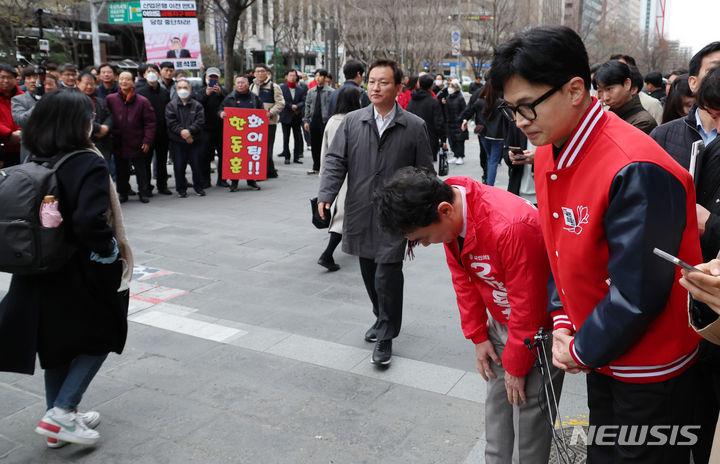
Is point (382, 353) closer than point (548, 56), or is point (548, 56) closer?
point (548, 56)

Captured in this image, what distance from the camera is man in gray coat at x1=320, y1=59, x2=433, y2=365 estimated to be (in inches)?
161

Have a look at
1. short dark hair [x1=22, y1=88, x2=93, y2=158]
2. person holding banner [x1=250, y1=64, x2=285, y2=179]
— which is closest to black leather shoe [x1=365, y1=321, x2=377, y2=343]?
short dark hair [x1=22, y1=88, x2=93, y2=158]

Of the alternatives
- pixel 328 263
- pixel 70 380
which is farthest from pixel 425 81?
pixel 70 380

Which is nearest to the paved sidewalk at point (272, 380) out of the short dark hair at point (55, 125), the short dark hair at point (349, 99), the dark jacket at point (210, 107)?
the short dark hair at point (55, 125)

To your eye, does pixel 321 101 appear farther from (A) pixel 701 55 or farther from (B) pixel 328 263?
(A) pixel 701 55

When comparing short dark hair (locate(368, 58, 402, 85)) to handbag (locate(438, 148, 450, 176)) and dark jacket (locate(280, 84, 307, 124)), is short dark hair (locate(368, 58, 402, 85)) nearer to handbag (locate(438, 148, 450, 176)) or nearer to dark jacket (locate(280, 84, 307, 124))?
handbag (locate(438, 148, 450, 176))

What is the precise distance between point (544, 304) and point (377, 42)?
108ft

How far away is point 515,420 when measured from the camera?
2367mm

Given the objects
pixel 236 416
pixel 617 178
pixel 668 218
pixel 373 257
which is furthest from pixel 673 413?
pixel 373 257

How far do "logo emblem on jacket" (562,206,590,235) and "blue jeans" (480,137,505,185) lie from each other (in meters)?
7.69

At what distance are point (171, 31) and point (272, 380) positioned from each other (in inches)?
388

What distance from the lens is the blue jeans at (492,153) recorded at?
925 centimetres

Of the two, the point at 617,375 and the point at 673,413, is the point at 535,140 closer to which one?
the point at 617,375

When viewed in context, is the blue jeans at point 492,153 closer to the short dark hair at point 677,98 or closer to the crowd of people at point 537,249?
the short dark hair at point 677,98
